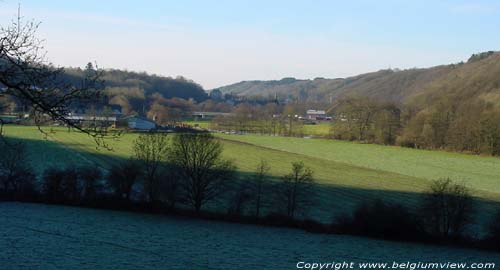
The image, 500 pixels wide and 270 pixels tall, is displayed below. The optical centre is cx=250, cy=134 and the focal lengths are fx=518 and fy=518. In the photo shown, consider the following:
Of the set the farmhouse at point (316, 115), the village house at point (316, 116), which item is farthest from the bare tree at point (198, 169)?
the farmhouse at point (316, 115)

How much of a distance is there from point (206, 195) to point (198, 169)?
87.2 inches

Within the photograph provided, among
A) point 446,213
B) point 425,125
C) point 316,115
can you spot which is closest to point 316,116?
point 316,115

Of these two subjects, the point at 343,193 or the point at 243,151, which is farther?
the point at 243,151

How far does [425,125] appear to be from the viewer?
88875 mm

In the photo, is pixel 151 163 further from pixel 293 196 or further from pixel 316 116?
pixel 316 116

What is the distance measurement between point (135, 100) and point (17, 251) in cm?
12705

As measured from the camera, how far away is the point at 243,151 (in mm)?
79312

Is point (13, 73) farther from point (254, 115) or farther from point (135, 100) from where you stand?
point (135, 100)

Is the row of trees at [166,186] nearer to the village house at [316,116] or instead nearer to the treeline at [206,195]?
the treeline at [206,195]

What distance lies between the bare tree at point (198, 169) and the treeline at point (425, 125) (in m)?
54.0

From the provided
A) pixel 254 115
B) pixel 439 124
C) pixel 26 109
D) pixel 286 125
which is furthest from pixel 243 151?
pixel 26 109

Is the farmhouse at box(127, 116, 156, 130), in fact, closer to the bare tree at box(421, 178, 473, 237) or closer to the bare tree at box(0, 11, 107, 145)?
the bare tree at box(421, 178, 473, 237)

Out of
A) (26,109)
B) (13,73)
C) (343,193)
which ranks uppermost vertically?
(13,73)

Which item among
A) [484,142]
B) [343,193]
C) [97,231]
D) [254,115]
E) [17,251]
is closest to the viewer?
[17,251]
